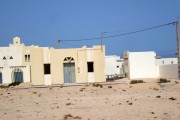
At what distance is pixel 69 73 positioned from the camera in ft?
112

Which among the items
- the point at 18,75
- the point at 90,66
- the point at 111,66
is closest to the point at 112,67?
the point at 111,66

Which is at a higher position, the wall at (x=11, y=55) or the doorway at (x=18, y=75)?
the wall at (x=11, y=55)

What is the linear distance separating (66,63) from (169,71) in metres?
14.4

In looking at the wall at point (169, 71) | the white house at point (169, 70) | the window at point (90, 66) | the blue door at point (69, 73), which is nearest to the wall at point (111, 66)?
the white house at point (169, 70)

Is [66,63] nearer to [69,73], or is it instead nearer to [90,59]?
[69,73]

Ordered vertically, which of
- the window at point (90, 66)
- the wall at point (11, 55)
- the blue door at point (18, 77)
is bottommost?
the blue door at point (18, 77)

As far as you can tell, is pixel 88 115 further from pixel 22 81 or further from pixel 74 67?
pixel 22 81

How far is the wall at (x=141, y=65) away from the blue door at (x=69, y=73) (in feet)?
42.8

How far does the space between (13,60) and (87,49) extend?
72.9 feet

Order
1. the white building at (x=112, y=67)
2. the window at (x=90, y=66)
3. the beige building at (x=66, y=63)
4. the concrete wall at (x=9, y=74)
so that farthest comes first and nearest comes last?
the white building at (x=112, y=67) → the concrete wall at (x=9, y=74) → the window at (x=90, y=66) → the beige building at (x=66, y=63)

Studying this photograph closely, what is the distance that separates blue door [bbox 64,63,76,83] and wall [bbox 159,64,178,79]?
12.9 m

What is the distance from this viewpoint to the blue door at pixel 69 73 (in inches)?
1347

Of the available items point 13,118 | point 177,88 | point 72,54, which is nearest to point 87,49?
point 72,54

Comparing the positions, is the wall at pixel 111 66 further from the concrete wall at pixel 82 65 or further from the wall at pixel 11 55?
the concrete wall at pixel 82 65
